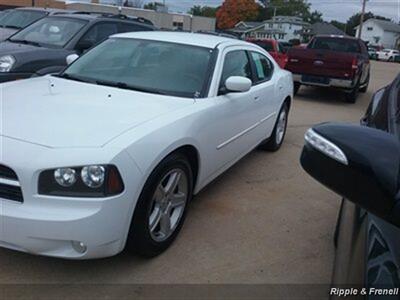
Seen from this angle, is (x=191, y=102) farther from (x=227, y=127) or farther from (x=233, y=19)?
(x=233, y=19)

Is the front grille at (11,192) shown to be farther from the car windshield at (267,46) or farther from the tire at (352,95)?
the car windshield at (267,46)

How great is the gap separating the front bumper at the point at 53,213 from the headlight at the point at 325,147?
146cm

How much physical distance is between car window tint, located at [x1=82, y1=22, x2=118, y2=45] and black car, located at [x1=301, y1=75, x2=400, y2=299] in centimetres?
685

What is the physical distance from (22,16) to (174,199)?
30.5 feet

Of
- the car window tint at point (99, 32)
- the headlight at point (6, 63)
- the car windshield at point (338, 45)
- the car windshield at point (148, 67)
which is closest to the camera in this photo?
the car windshield at point (148, 67)

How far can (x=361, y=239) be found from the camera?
1.79m

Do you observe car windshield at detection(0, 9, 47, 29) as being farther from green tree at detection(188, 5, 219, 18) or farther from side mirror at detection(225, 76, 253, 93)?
green tree at detection(188, 5, 219, 18)

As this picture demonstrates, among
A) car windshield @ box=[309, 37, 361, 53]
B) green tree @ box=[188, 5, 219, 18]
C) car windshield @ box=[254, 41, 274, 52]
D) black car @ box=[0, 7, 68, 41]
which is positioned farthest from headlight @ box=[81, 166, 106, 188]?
green tree @ box=[188, 5, 219, 18]

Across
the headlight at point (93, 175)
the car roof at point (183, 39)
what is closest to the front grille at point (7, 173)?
the headlight at point (93, 175)

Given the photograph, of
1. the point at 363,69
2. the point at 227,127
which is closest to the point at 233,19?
the point at 363,69

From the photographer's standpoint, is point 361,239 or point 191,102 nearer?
point 361,239

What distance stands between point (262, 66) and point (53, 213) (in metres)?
3.77

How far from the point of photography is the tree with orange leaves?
3467 inches

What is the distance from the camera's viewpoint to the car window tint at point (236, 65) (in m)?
4.44
